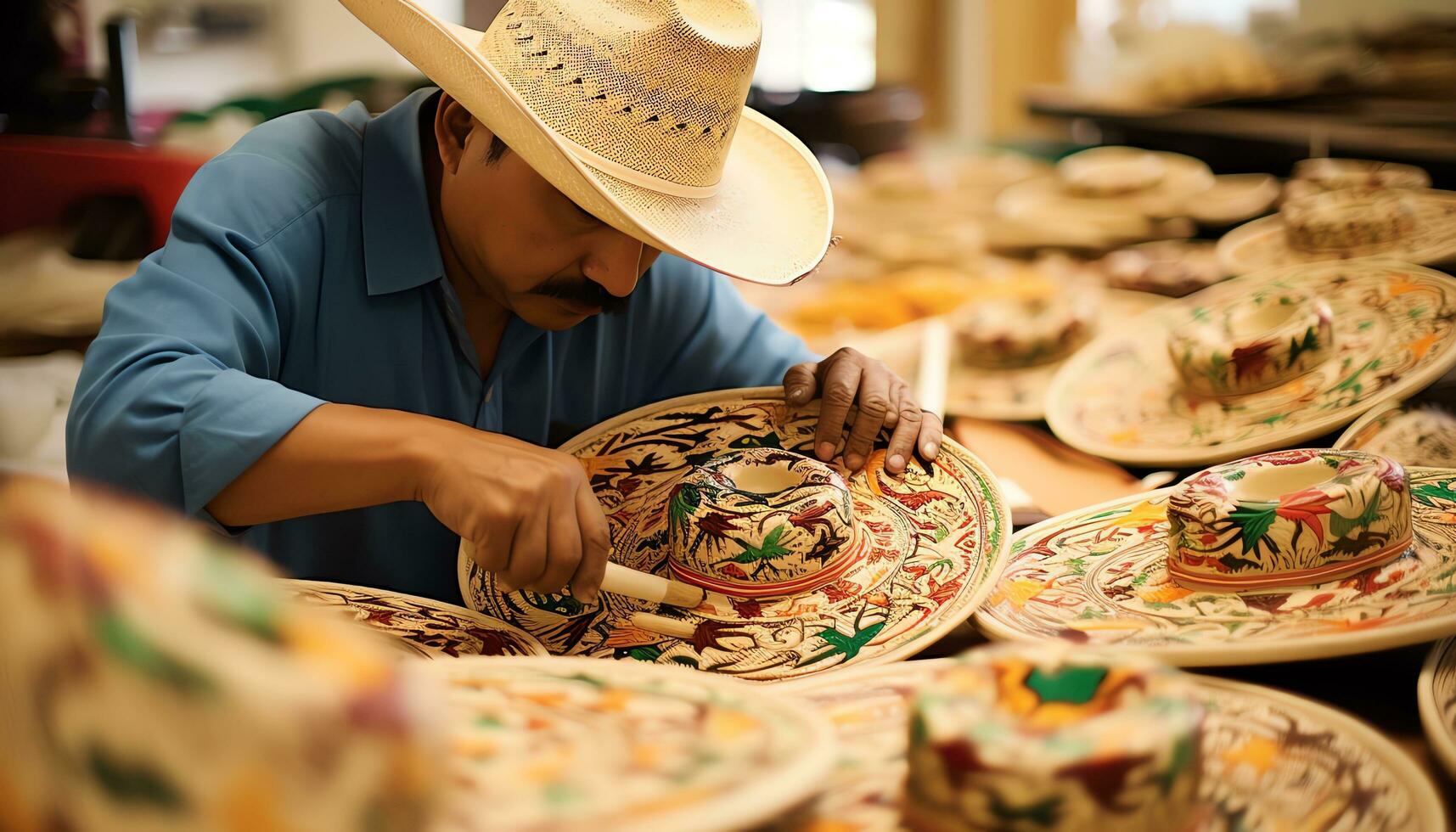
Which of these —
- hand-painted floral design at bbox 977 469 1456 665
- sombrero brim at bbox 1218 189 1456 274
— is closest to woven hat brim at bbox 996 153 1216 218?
sombrero brim at bbox 1218 189 1456 274

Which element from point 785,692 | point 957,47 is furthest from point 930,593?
point 957,47

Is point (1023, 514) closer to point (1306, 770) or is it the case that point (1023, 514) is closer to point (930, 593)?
point (930, 593)

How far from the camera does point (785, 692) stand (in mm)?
1005

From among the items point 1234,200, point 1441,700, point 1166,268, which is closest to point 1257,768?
point 1441,700

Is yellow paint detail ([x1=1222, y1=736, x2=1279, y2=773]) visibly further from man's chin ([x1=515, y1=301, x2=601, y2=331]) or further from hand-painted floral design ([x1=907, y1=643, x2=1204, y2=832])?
man's chin ([x1=515, y1=301, x2=601, y2=331])

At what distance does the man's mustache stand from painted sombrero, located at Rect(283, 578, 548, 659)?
1.30 ft

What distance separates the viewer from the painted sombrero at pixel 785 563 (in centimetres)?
116

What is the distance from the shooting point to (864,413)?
1.45 meters

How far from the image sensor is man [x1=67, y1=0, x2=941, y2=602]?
1.08 metres

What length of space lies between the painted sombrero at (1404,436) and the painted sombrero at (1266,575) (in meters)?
0.22

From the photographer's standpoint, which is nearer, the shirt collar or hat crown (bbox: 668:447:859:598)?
hat crown (bbox: 668:447:859:598)

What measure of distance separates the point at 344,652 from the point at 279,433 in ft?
1.94

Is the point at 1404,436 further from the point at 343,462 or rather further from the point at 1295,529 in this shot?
the point at 343,462

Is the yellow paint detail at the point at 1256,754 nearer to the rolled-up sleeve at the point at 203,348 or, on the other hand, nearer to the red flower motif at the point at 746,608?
the red flower motif at the point at 746,608
